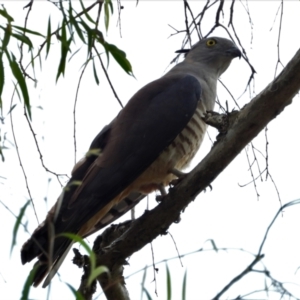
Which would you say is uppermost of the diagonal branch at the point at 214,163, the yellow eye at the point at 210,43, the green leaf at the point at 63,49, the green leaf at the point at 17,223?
the yellow eye at the point at 210,43

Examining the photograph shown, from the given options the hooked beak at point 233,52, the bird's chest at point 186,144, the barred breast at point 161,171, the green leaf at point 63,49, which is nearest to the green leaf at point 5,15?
the green leaf at point 63,49

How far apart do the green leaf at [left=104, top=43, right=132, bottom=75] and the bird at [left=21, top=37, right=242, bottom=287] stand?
96 cm

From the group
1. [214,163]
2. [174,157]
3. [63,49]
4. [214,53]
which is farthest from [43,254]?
[214,53]

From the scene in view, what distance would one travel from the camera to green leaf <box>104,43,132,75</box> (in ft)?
9.66

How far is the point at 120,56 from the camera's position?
298 cm

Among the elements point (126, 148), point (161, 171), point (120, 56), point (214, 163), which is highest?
point (126, 148)

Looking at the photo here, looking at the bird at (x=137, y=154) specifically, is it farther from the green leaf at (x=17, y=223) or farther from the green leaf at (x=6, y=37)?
the green leaf at (x=17, y=223)

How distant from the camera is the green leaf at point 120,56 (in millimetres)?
2944

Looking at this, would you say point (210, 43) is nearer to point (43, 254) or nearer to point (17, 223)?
point (43, 254)

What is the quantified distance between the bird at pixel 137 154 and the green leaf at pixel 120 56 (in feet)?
3.16

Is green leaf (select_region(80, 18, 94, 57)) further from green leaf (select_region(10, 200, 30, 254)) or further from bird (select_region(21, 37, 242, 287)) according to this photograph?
bird (select_region(21, 37, 242, 287))

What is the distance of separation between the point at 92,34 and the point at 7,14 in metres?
0.36

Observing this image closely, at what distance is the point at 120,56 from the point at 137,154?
1.31m

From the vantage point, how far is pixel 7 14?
8.92 ft
